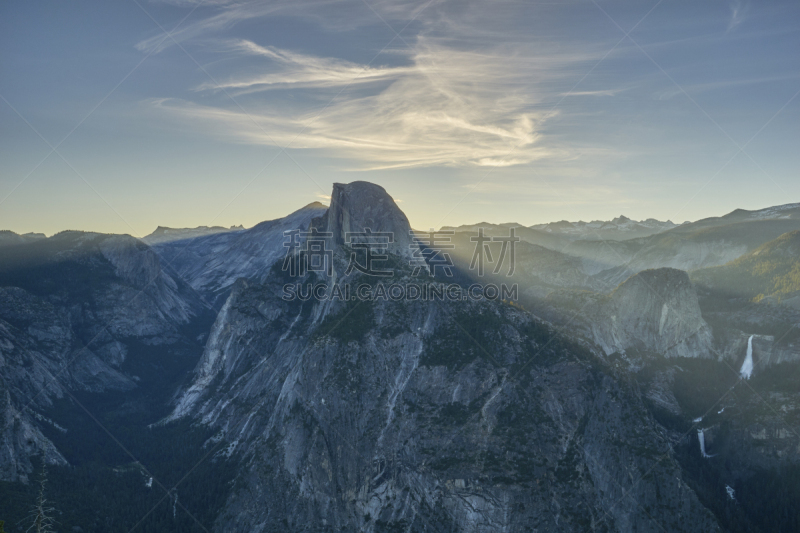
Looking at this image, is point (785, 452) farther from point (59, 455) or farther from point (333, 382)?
point (59, 455)

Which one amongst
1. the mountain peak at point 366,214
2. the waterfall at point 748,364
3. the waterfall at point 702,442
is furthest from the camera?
the mountain peak at point 366,214

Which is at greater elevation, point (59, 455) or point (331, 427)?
point (331, 427)

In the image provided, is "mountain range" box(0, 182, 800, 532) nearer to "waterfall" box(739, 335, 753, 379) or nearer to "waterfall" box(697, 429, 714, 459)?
"waterfall" box(697, 429, 714, 459)

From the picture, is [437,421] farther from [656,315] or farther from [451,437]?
[656,315]

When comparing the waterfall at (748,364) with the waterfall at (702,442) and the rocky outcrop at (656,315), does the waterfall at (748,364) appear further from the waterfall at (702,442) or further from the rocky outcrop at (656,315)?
the waterfall at (702,442)

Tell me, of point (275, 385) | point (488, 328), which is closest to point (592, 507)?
point (488, 328)

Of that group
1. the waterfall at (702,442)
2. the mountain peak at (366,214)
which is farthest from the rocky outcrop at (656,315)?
the mountain peak at (366,214)

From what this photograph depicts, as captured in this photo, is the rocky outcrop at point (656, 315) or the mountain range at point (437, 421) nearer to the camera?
the mountain range at point (437, 421)

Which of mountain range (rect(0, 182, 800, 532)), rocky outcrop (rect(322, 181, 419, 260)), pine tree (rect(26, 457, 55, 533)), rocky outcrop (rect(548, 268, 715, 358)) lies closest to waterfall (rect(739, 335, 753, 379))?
mountain range (rect(0, 182, 800, 532))

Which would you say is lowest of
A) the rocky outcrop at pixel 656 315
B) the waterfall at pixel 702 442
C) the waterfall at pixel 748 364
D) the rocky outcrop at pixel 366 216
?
the waterfall at pixel 702 442
